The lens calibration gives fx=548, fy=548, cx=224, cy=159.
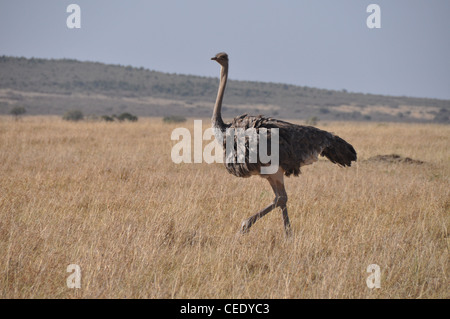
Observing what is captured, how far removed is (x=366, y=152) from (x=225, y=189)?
7076mm

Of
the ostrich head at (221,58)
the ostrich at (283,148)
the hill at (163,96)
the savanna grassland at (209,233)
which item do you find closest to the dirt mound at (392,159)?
the savanna grassland at (209,233)

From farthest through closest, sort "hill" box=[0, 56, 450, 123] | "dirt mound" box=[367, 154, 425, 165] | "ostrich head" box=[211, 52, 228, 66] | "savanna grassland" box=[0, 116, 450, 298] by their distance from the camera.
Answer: "hill" box=[0, 56, 450, 123]
"dirt mound" box=[367, 154, 425, 165]
"ostrich head" box=[211, 52, 228, 66]
"savanna grassland" box=[0, 116, 450, 298]

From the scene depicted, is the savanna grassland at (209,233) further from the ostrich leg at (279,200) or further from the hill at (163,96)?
the hill at (163,96)

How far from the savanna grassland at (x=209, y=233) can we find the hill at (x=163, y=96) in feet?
138

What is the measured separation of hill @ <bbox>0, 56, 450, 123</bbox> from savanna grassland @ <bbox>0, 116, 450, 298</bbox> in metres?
42.1

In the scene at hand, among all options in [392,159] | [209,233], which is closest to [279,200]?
[209,233]

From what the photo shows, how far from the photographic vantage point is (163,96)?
6975 cm

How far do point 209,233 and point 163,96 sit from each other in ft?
213

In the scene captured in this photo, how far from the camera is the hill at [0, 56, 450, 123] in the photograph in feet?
188

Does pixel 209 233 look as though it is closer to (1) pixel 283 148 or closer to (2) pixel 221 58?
(1) pixel 283 148

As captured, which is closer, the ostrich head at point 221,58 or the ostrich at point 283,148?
the ostrich at point 283,148

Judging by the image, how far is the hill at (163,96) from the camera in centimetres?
5744

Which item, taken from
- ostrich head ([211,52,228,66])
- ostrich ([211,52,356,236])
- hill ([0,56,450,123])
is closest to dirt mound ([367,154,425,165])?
ostrich ([211,52,356,236])

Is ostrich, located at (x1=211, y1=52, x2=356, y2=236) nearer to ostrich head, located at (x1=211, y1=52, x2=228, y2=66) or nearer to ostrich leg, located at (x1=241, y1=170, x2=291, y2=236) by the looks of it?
ostrich leg, located at (x1=241, y1=170, x2=291, y2=236)
